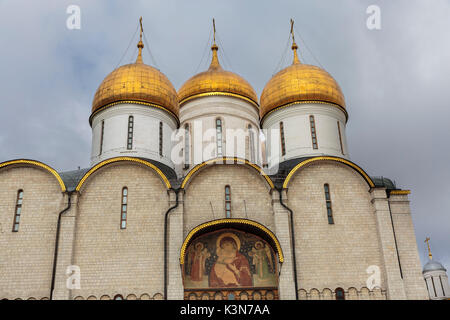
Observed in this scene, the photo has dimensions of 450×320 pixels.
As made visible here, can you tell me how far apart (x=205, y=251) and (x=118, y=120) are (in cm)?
449

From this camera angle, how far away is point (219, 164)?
11430 mm

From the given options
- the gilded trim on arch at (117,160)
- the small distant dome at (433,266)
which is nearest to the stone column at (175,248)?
the gilded trim on arch at (117,160)

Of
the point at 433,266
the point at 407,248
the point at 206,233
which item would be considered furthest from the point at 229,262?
the point at 433,266

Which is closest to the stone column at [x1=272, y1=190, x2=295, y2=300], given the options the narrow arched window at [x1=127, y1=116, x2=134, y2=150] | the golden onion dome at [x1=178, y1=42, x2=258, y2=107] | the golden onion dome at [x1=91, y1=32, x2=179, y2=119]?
the narrow arched window at [x1=127, y1=116, x2=134, y2=150]

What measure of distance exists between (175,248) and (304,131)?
5.10m

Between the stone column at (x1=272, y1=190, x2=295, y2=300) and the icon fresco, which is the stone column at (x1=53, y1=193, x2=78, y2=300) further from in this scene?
the stone column at (x1=272, y1=190, x2=295, y2=300)

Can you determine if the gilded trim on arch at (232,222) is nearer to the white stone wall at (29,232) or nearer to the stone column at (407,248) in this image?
the stone column at (407,248)

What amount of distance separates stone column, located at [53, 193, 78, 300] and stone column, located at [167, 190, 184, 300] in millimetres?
2126

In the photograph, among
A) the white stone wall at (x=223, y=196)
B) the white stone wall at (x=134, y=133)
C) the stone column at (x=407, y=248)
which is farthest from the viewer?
the white stone wall at (x=134, y=133)

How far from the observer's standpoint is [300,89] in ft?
44.1

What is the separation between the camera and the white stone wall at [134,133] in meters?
12.7

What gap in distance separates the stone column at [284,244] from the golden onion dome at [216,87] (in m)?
4.87

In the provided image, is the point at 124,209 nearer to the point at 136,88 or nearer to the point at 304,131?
the point at 136,88

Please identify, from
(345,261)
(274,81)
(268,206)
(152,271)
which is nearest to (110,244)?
(152,271)
